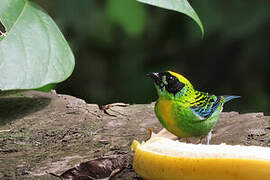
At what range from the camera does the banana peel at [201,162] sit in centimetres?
191

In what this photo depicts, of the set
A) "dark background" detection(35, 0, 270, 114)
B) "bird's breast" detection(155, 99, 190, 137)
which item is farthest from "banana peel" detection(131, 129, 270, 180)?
"dark background" detection(35, 0, 270, 114)

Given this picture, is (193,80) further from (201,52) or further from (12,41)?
(12,41)

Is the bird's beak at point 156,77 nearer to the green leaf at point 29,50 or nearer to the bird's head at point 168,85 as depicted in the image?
the bird's head at point 168,85

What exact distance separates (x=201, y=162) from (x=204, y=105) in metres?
0.82

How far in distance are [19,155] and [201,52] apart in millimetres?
3130

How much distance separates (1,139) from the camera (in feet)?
8.43

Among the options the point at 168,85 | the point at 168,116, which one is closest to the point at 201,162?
the point at 168,116

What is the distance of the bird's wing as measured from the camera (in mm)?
2686

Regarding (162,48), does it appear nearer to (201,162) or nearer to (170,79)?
(170,79)

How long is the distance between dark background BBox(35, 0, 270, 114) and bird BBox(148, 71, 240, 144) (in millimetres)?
1563

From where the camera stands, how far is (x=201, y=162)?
1.96 m

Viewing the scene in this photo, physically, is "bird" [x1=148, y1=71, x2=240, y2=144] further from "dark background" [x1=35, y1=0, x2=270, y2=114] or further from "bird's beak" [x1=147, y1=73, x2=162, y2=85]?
"dark background" [x1=35, y1=0, x2=270, y2=114]

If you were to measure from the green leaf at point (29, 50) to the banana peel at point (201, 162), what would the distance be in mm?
526

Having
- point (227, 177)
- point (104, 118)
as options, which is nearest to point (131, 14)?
point (104, 118)
